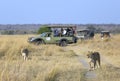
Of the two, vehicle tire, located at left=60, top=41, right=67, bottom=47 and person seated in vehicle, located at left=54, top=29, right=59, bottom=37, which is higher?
person seated in vehicle, located at left=54, top=29, right=59, bottom=37

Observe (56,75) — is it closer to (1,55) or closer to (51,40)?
(1,55)

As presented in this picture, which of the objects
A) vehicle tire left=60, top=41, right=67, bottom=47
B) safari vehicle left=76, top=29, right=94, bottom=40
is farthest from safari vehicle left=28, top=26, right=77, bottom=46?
safari vehicle left=76, top=29, right=94, bottom=40

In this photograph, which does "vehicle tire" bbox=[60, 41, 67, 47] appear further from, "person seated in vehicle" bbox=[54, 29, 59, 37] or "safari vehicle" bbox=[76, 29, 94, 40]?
"safari vehicle" bbox=[76, 29, 94, 40]

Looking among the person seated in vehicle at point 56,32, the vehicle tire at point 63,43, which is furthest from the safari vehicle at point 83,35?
the vehicle tire at point 63,43

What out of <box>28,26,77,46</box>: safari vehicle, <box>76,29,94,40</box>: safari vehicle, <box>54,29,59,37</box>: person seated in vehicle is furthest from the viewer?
<box>76,29,94,40</box>: safari vehicle

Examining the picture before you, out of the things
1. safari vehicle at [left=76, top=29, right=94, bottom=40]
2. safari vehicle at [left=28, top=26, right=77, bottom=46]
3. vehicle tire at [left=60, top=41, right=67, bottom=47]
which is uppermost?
safari vehicle at [left=28, top=26, right=77, bottom=46]

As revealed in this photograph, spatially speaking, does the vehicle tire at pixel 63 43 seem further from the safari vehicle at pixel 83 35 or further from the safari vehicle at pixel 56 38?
the safari vehicle at pixel 83 35

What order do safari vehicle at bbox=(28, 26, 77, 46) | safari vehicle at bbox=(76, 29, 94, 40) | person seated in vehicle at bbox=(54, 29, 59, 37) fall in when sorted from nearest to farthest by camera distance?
safari vehicle at bbox=(28, 26, 77, 46) < person seated in vehicle at bbox=(54, 29, 59, 37) < safari vehicle at bbox=(76, 29, 94, 40)

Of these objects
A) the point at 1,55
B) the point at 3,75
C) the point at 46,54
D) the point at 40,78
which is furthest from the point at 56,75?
the point at 46,54

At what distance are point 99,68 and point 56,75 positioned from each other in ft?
14.6

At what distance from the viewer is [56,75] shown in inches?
573

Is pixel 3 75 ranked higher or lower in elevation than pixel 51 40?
higher

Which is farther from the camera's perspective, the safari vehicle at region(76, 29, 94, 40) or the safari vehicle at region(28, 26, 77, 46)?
the safari vehicle at region(76, 29, 94, 40)

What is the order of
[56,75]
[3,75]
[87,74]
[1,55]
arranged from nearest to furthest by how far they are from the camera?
[3,75], [56,75], [87,74], [1,55]
